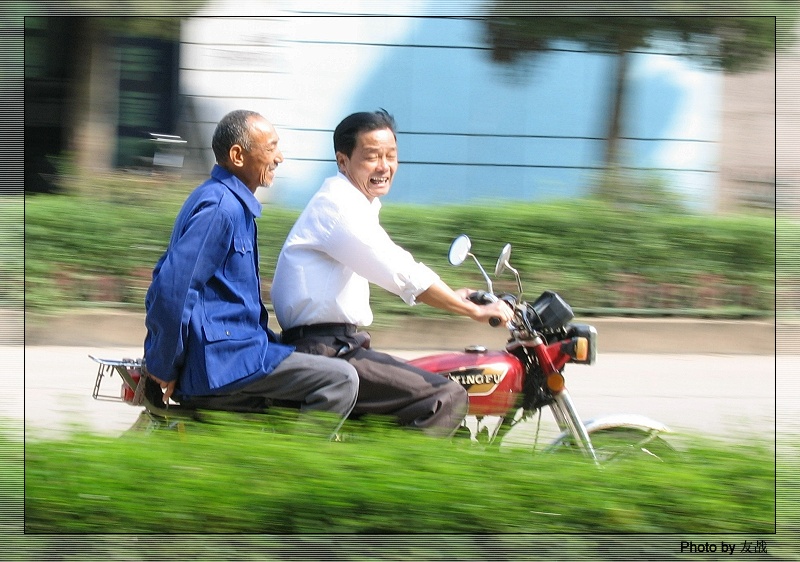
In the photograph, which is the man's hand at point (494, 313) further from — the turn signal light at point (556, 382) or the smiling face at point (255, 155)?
the smiling face at point (255, 155)

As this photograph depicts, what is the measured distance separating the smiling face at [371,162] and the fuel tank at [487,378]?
2.00 feet

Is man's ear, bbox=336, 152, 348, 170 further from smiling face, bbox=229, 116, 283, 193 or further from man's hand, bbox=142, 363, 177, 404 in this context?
man's hand, bbox=142, 363, 177, 404

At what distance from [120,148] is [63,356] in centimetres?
183

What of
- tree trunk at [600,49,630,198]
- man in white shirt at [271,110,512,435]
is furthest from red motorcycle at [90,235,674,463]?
tree trunk at [600,49,630,198]

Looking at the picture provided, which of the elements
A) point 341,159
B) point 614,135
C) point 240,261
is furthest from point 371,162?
point 614,135

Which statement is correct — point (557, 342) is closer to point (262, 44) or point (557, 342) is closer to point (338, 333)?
point (338, 333)

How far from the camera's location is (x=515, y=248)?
8102 millimetres

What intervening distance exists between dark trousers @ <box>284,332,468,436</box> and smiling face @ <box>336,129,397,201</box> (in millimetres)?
507

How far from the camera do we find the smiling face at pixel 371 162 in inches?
130

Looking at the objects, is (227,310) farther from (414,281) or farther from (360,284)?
(414,281)

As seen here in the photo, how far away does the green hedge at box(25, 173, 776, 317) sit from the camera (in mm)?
7742

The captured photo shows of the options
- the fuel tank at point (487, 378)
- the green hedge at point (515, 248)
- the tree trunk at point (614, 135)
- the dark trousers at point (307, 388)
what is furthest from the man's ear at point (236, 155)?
the tree trunk at point (614, 135)

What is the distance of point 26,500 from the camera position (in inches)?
108

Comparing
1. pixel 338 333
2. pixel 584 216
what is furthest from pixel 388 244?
pixel 584 216
